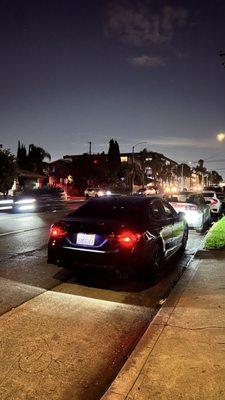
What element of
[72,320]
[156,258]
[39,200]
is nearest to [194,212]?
[156,258]

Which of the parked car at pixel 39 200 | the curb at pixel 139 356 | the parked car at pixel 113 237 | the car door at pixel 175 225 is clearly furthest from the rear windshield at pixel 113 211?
the parked car at pixel 39 200

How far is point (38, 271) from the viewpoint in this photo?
8.52 m

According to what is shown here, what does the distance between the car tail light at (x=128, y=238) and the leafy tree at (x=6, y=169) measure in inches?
1196

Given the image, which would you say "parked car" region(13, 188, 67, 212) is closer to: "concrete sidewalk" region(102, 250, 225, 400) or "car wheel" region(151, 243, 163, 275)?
"car wheel" region(151, 243, 163, 275)

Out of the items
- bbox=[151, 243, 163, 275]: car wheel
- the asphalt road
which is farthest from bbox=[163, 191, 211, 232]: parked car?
bbox=[151, 243, 163, 275]: car wheel

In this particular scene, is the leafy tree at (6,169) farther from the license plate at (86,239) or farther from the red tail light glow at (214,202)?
the license plate at (86,239)

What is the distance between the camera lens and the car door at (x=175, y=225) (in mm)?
9328

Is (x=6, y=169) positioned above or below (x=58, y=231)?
above

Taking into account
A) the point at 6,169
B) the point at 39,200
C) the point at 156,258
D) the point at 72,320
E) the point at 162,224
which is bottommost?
the point at 72,320

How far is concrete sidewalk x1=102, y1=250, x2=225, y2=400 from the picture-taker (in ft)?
12.0

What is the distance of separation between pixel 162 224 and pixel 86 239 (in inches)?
73.3

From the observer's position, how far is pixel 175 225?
31.2ft

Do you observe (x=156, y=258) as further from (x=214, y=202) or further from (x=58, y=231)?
(x=214, y=202)

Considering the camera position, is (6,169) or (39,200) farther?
(39,200)
